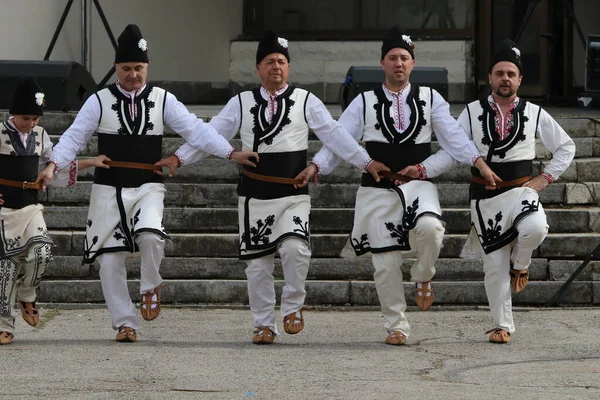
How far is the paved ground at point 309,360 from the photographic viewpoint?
6.91 meters

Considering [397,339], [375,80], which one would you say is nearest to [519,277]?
[397,339]

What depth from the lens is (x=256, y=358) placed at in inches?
311

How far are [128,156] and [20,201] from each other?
727 millimetres

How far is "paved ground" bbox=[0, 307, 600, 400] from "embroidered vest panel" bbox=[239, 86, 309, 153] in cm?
125

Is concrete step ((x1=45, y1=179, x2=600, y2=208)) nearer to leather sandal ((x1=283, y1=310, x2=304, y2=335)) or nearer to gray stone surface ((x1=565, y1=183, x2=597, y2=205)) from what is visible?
gray stone surface ((x1=565, y1=183, x2=597, y2=205))

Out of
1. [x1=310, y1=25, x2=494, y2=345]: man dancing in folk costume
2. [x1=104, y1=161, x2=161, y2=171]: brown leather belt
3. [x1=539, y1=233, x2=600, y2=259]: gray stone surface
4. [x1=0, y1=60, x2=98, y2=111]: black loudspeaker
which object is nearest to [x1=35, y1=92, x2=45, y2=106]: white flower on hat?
[x1=104, y1=161, x2=161, y2=171]: brown leather belt

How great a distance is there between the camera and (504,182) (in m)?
8.62

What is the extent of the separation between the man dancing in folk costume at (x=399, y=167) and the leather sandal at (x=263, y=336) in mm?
729

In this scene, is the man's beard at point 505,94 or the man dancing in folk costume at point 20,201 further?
the man's beard at point 505,94

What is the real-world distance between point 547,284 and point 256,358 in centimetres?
319

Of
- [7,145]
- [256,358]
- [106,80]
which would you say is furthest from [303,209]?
[106,80]

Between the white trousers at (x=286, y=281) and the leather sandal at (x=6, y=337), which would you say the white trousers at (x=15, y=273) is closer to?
the leather sandal at (x=6, y=337)

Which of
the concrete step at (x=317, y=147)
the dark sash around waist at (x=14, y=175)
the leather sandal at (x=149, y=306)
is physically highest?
the concrete step at (x=317, y=147)

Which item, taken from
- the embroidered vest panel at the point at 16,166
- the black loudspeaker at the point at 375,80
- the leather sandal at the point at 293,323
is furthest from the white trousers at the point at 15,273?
the black loudspeaker at the point at 375,80
